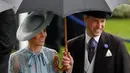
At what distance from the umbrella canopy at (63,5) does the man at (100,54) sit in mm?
340

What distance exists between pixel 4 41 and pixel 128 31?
8738 mm

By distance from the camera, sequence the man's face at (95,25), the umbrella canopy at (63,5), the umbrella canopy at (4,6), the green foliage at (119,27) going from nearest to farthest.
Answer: the umbrella canopy at (63,5)
the umbrella canopy at (4,6)
the man's face at (95,25)
the green foliage at (119,27)

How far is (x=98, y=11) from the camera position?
5.75 metres

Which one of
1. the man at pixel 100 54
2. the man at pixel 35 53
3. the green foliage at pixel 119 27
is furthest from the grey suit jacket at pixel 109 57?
the green foliage at pixel 119 27

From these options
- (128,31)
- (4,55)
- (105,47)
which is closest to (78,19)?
(4,55)

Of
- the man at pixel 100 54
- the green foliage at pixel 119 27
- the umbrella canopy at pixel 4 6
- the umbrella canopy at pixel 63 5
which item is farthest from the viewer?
the green foliage at pixel 119 27

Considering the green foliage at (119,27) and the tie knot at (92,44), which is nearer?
the tie knot at (92,44)

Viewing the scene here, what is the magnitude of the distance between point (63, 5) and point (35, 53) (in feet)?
2.11

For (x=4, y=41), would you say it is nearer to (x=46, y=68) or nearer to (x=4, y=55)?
(x=4, y=55)

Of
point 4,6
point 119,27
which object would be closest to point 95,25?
point 4,6

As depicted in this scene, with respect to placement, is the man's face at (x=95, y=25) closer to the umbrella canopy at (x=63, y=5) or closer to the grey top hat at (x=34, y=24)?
the umbrella canopy at (x=63, y=5)

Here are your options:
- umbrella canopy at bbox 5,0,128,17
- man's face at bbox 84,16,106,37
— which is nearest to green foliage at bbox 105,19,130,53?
man's face at bbox 84,16,106,37

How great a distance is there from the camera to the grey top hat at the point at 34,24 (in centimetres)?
559

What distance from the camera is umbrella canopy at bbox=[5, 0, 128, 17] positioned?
5.25 m
